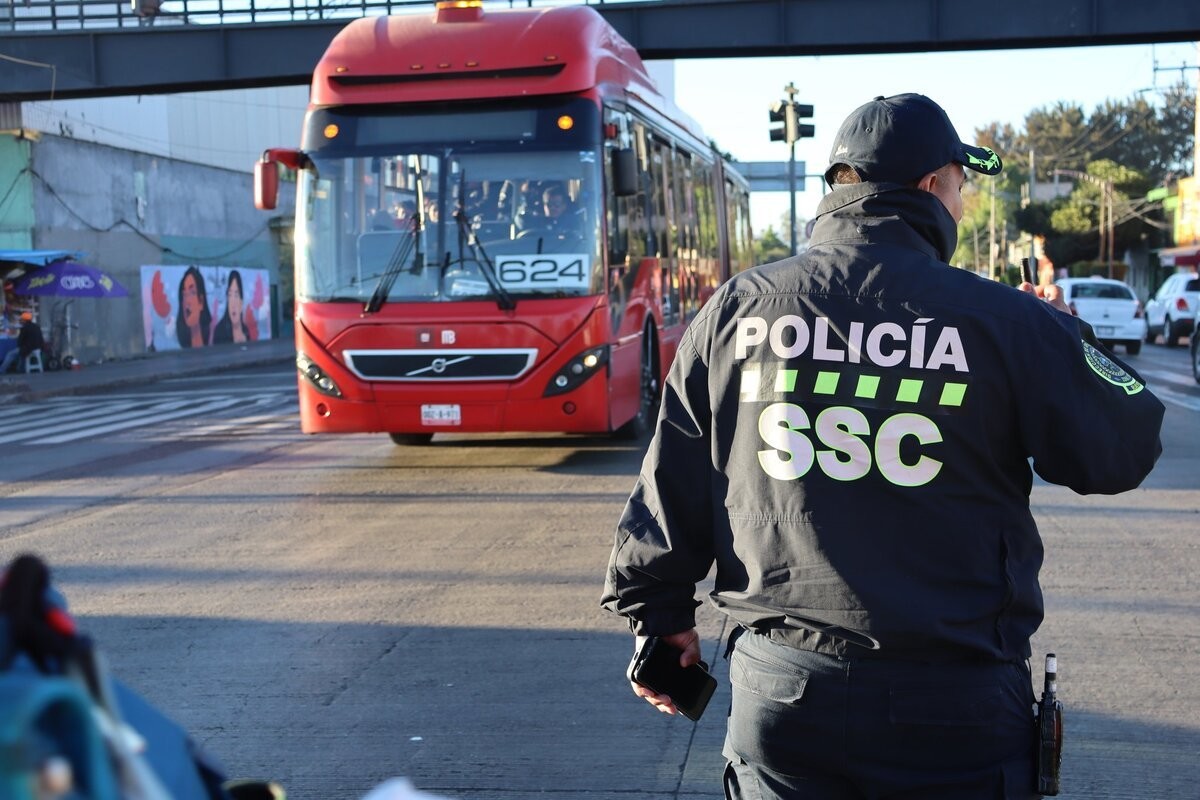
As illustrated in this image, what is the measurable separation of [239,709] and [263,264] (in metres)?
41.3

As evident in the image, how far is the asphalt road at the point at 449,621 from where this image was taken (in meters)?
4.78

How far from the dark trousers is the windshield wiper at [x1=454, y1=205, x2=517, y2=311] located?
889 centimetres

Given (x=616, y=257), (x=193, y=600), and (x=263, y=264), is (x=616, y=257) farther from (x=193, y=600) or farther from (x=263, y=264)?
(x=263, y=264)

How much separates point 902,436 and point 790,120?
22599 mm

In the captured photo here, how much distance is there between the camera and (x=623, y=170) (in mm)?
11406

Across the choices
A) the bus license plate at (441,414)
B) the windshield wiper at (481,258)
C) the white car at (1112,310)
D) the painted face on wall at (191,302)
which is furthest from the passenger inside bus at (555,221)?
the painted face on wall at (191,302)

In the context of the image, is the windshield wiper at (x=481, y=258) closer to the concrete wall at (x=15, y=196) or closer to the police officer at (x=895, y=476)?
the police officer at (x=895, y=476)

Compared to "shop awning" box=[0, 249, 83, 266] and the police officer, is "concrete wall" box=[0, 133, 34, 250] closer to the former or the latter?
"shop awning" box=[0, 249, 83, 266]

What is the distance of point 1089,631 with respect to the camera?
6363mm

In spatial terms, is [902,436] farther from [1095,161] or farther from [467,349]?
[1095,161]

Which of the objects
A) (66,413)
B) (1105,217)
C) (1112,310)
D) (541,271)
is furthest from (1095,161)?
(541,271)

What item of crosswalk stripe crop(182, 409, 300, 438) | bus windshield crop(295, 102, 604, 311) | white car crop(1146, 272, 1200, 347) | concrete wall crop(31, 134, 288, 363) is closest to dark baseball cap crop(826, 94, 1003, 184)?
bus windshield crop(295, 102, 604, 311)

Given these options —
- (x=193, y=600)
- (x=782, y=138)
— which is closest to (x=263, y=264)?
(x=782, y=138)

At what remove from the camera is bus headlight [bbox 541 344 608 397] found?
11180mm
